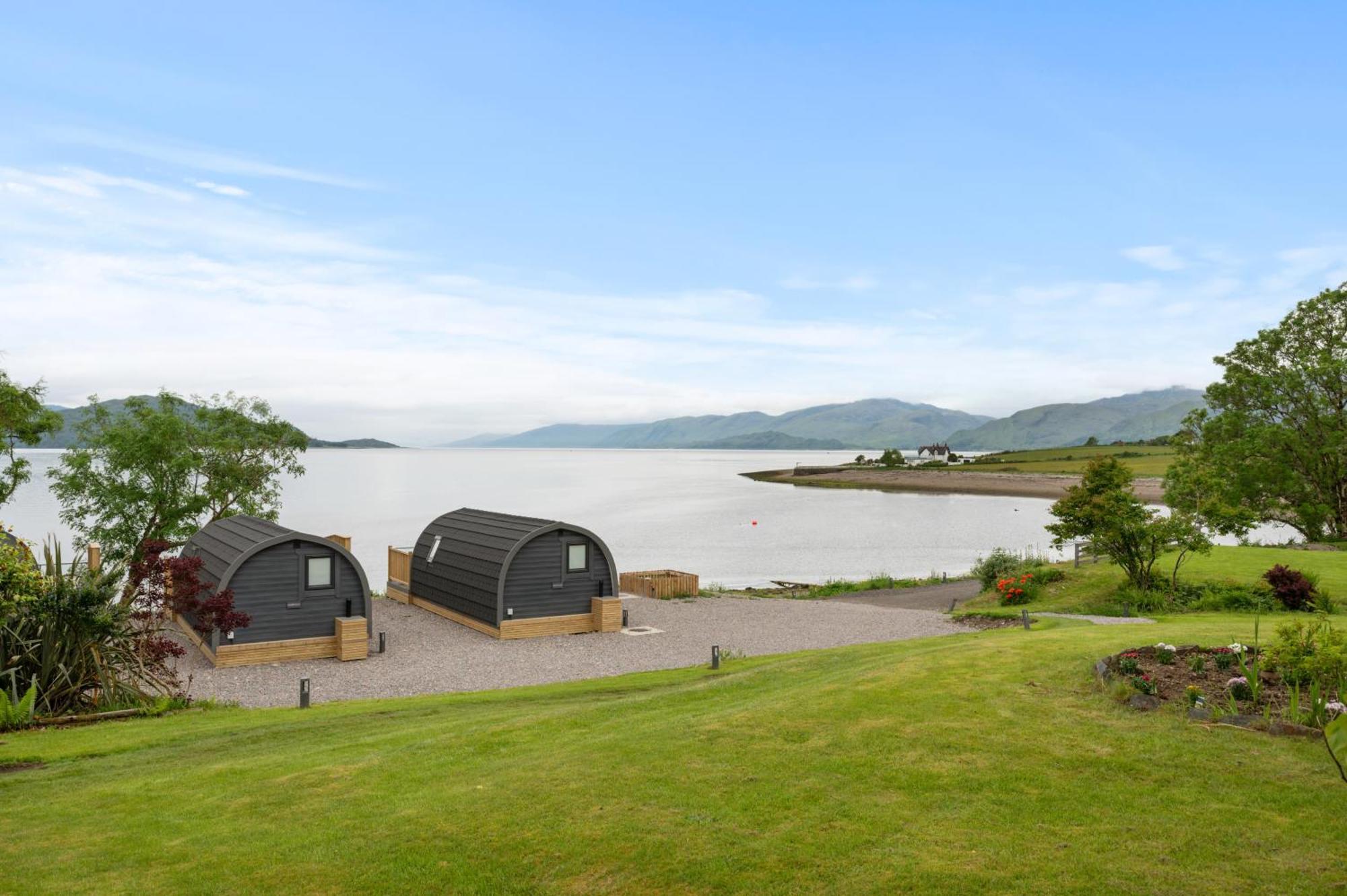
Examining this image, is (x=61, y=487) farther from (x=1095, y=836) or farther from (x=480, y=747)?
(x=1095, y=836)

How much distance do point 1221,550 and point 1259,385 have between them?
14.8 m

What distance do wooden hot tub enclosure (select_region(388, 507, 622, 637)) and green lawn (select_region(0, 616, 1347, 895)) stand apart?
1406cm

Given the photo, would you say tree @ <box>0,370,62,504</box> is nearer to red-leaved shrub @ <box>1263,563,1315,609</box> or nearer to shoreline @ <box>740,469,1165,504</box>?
red-leaved shrub @ <box>1263,563,1315,609</box>

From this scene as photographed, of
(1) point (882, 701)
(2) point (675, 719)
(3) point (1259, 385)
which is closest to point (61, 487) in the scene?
(2) point (675, 719)

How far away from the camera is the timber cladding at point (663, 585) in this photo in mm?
36188

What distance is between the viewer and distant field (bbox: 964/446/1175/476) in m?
138

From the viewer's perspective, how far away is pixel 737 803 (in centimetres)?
821

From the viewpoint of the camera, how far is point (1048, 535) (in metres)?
71.4

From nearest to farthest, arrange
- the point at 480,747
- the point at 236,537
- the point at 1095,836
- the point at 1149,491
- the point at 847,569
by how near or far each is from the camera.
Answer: the point at 1095,836 < the point at 480,747 < the point at 236,537 < the point at 847,569 < the point at 1149,491

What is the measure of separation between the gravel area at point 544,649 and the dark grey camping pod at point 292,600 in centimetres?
45

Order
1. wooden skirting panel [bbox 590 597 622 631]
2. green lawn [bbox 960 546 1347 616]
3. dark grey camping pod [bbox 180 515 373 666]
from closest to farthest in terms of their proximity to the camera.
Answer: dark grey camping pod [bbox 180 515 373 666] → green lawn [bbox 960 546 1347 616] → wooden skirting panel [bbox 590 597 622 631]

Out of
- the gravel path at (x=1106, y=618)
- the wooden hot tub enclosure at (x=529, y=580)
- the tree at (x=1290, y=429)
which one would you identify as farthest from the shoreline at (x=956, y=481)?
the wooden hot tub enclosure at (x=529, y=580)

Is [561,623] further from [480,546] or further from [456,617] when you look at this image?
[456,617]

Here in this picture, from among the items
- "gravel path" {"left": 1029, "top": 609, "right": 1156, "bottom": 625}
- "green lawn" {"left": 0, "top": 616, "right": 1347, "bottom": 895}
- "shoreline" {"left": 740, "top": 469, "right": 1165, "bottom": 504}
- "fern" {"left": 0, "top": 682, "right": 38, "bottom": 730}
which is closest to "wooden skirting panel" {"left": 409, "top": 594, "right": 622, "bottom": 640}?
"gravel path" {"left": 1029, "top": 609, "right": 1156, "bottom": 625}
